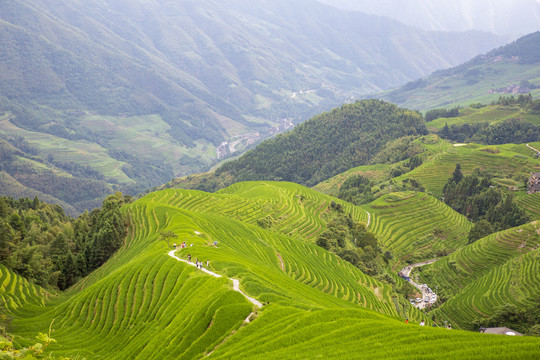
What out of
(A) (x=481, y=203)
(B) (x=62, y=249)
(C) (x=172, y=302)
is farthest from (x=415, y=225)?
(C) (x=172, y=302)

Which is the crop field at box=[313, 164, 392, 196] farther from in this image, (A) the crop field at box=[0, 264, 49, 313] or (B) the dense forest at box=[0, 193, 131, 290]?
(A) the crop field at box=[0, 264, 49, 313]

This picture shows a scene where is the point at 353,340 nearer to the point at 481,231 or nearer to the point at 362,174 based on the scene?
the point at 481,231

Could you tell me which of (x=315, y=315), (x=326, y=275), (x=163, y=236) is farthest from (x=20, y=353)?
(x=326, y=275)

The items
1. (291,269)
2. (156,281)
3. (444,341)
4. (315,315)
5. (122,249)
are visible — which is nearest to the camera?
(444,341)

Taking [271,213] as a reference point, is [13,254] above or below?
above

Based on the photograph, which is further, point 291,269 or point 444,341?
point 291,269

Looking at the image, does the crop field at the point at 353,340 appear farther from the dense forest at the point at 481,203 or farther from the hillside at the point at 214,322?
the dense forest at the point at 481,203

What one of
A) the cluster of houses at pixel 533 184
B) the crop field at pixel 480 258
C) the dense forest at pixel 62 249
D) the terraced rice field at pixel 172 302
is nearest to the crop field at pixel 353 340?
the terraced rice field at pixel 172 302

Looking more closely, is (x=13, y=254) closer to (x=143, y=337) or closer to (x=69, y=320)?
(x=69, y=320)
